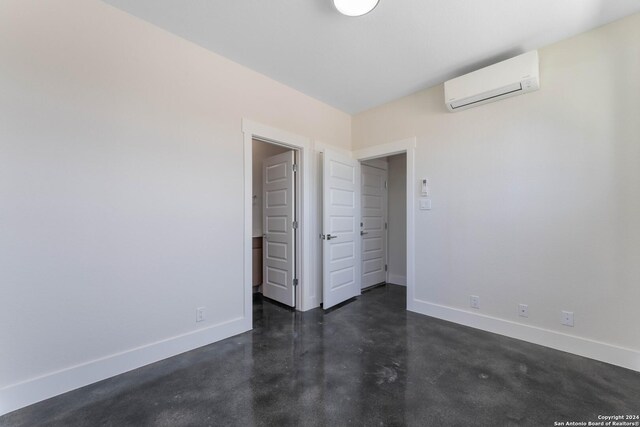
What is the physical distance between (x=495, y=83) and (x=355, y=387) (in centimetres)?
291

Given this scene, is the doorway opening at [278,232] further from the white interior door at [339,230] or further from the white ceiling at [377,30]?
the white ceiling at [377,30]

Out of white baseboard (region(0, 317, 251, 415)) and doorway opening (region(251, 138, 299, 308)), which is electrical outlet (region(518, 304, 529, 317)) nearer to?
doorway opening (region(251, 138, 299, 308))

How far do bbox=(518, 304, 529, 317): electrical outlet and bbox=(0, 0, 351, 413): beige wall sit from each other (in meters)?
2.80

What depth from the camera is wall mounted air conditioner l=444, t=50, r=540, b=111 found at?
7.64ft

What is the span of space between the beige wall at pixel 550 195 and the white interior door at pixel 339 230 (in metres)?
0.97

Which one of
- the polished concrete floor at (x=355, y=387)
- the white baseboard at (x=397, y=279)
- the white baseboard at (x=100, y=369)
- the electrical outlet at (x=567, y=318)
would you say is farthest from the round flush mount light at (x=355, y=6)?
the white baseboard at (x=397, y=279)

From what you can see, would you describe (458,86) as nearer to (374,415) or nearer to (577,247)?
(577,247)

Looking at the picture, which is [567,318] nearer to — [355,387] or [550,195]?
[550,195]

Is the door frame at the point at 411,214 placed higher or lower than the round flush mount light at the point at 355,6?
lower

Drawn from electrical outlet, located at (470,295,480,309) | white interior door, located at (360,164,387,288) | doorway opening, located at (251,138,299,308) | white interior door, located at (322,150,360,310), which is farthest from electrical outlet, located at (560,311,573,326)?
doorway opening, located at (251,138,299,308)

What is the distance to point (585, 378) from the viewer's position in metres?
1.89

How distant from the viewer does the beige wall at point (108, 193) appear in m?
1.63

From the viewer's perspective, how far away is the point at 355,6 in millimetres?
1833

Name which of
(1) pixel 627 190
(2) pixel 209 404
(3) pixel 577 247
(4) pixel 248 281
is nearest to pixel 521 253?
(3) pixel 577 247
